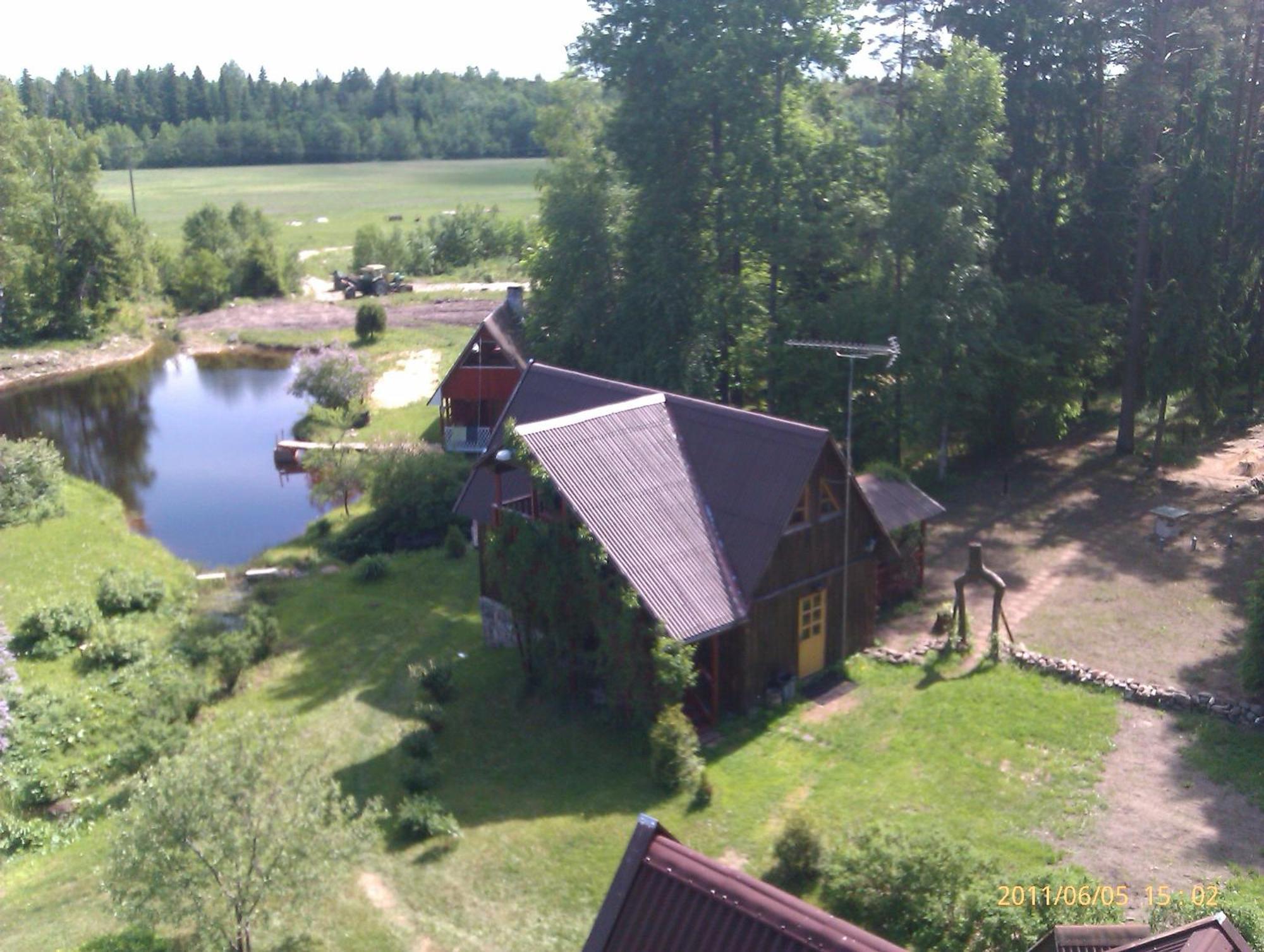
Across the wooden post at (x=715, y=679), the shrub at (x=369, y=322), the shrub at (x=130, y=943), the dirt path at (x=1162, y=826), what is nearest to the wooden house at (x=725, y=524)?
the wooden post at (x=715, y=679)

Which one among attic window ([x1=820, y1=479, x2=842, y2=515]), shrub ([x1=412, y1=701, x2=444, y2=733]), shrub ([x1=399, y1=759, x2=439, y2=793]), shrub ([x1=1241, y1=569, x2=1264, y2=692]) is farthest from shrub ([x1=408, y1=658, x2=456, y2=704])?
shrub ([x1=1241, y1=569, x2=1264, y2=692])

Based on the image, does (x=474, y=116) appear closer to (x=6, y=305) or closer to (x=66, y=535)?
(x=6, y=305)

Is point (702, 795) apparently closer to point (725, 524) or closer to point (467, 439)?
point (725, 524)

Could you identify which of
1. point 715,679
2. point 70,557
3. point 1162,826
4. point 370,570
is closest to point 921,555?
point 715,679

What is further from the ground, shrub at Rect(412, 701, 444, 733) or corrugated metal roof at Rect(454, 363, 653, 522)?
corrugated metal roof at Rect(454, 363, 653, 522)

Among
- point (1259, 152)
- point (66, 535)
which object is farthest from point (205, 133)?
point (1259, 152)

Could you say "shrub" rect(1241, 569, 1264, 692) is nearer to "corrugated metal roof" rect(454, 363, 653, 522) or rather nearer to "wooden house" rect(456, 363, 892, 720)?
"wooden house" rect(456, 363, 892, 720)
